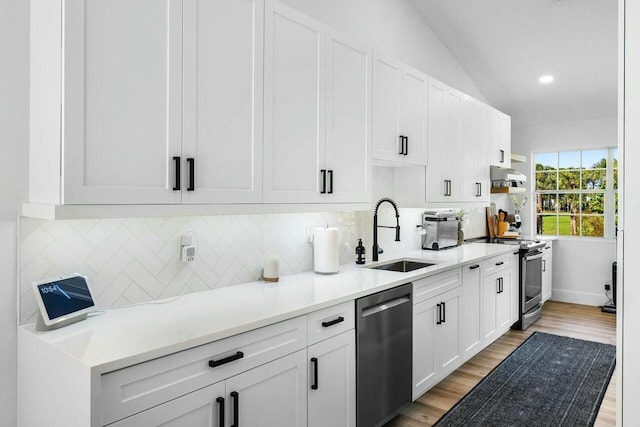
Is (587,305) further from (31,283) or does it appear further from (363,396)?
(31,283)

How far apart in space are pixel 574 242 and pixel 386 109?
4.27m

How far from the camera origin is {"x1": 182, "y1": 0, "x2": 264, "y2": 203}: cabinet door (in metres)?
1.88

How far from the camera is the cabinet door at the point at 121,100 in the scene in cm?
153

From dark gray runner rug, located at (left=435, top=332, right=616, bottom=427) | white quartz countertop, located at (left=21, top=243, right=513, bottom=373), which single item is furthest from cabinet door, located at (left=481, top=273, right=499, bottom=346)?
white quartz countertop, located at (left=21, top=243, right=513, bottom=373)

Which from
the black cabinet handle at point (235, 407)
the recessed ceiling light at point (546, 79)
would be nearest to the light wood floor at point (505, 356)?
the black cabinet handle at point (235, 407)

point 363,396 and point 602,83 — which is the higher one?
point 602,83

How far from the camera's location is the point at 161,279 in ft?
7.09

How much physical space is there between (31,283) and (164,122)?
803 mm

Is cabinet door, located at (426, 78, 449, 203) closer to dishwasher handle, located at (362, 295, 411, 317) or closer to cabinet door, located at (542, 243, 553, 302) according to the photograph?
dishwasher handle, located at (362, 295, 411, 317)

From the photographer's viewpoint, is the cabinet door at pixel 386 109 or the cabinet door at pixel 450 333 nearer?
the cabinet door at pixel 386 109

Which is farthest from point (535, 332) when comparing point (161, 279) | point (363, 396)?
point (161, 279)

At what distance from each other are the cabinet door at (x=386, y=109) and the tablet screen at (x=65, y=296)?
1.95 metres

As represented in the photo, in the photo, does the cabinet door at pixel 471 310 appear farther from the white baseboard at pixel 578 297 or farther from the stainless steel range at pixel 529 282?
the white baseboard at pixel 578 297

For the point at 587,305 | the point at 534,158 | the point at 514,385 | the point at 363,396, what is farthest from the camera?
the point at 534,158
